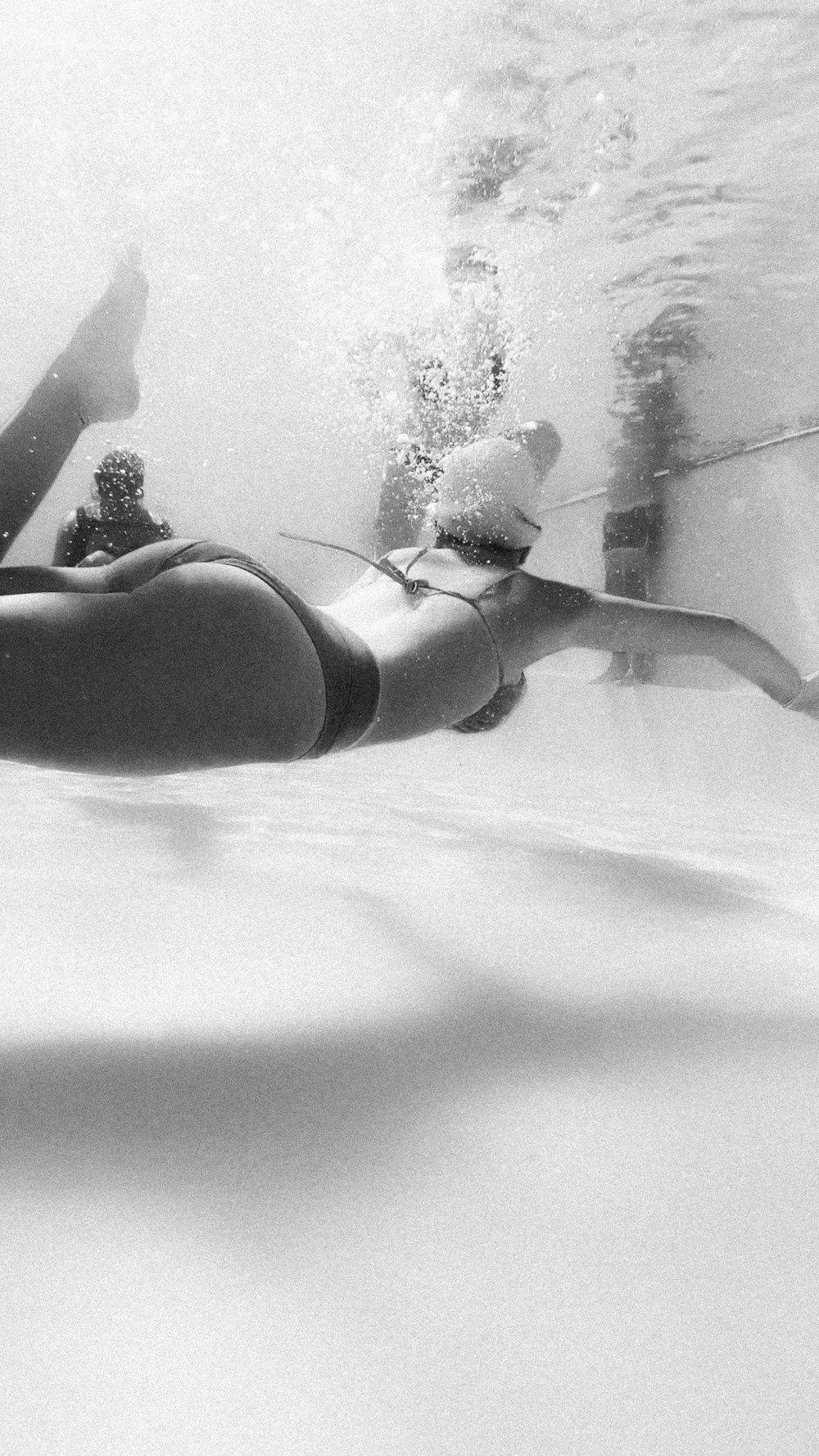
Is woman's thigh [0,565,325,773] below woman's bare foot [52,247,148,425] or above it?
below

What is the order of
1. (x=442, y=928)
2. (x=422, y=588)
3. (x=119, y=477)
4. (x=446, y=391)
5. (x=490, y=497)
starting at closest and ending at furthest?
(x=422, y=588) < (x=442, y=928) < (x=490, y=497) < (x=119, y=477) < (x=446, y=391)

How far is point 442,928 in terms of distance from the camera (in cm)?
246

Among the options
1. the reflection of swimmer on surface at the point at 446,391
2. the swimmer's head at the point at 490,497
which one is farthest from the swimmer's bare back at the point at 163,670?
the reflection of swimmer on surface at the point at 446,391

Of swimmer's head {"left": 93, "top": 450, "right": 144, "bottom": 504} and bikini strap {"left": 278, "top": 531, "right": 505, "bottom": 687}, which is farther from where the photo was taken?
swimmer's head {"left": 93, "top": 450, "right": 144, "bottom": 504}

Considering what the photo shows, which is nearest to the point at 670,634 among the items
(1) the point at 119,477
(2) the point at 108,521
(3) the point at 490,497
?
(3) the point at 490,497

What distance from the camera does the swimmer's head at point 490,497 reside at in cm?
260

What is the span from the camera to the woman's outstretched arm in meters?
2.43

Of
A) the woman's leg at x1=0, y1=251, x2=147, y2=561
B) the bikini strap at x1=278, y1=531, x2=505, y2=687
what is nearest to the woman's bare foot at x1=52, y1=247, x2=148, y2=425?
the woman's leg at x1=0, y1=251, x2=147, y2=561

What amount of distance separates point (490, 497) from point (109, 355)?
121 cm

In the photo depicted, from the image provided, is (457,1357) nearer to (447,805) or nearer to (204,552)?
(204,552)

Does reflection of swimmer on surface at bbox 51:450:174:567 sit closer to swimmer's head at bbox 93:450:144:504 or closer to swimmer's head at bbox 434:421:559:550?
swimmer's head at bbox 93:450:144:504

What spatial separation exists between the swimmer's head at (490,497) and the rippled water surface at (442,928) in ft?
3.88

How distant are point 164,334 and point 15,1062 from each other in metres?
14.9

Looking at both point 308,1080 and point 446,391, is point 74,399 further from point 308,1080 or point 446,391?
point 446,391
